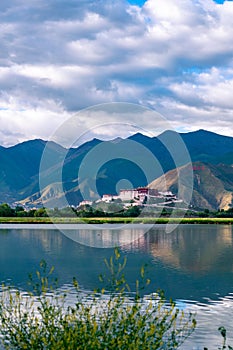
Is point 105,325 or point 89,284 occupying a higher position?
point 105,325

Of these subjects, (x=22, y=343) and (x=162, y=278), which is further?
(x=162, y=278)

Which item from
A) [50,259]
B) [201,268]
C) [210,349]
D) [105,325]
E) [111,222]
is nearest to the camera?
[105,325]

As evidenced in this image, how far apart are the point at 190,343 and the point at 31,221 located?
17022cm

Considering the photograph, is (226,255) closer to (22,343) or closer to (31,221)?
(22,343)

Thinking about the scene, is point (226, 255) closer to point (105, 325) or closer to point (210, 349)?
point (210, 349)

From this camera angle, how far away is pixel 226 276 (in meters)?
51.6

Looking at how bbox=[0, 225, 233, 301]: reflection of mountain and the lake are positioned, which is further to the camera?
bbox=[0, 225, 233, 301]: reflection of mountain

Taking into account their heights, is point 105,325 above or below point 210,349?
above

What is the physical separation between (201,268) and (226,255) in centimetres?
1604

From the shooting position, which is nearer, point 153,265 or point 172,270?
point 172,270

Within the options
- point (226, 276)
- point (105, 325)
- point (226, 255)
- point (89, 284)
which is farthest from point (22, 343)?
point (226, 255)

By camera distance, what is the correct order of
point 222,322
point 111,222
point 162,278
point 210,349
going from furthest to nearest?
point 111,222
point 162,278
point 222,322
point 210,349

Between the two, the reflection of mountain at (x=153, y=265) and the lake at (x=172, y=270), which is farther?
the reflection of mountain at (x=153, y=265)

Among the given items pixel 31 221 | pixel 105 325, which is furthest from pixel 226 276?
pixel 31 221
